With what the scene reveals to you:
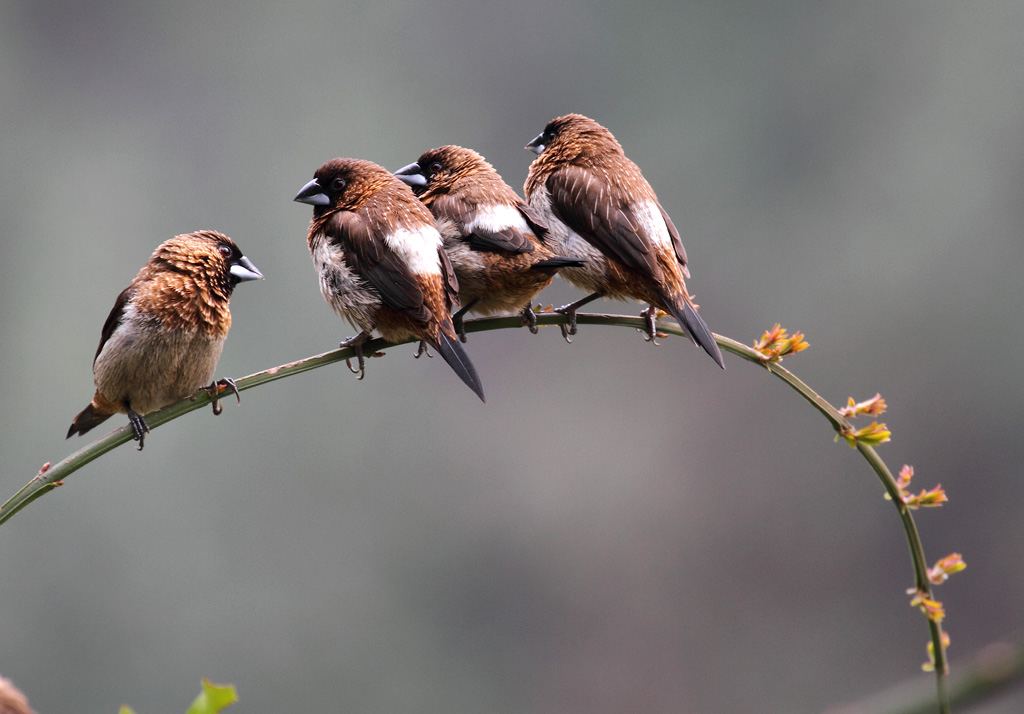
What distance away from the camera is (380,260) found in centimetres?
207

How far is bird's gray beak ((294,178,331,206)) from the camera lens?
7.66 ft

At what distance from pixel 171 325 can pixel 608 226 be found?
112 cm

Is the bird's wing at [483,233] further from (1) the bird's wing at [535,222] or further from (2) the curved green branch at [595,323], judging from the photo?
(2) the curved green branch at [595,323]

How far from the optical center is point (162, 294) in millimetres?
2322

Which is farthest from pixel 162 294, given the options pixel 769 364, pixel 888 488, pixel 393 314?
pixel 888 488

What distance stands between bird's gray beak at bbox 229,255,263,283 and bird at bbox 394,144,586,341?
1.59 ft

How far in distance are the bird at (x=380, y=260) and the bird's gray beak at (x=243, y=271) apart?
6.1 inches

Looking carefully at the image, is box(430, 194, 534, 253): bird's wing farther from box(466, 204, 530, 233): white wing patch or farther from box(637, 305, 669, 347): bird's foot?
box(637, 305, 669, 347): bird's foot

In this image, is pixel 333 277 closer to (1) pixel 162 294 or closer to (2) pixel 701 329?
(1) pixel 162 294

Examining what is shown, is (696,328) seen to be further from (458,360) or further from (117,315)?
(117,315)

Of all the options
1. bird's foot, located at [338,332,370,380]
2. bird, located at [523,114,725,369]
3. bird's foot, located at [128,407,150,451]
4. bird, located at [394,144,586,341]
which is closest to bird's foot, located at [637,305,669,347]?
bird, located at [523,114,725,369]

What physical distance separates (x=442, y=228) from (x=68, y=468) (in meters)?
1.13

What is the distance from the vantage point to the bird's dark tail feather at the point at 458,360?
5.77 feet

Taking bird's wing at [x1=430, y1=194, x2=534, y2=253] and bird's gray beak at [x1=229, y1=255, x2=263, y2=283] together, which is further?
bird's gray beak at [x1=229, y1=255, x2=263, y2=283]
